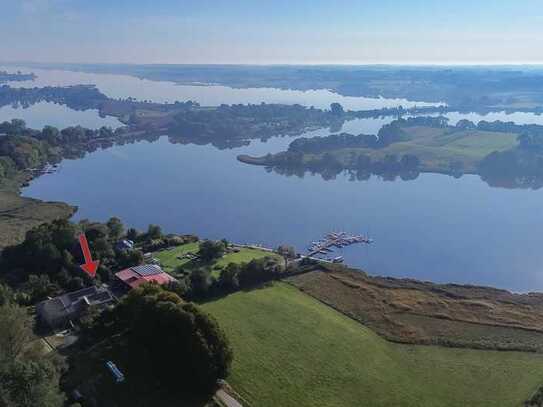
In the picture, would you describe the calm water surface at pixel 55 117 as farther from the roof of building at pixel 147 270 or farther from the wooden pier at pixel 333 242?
the roof of building at pixel 147 270

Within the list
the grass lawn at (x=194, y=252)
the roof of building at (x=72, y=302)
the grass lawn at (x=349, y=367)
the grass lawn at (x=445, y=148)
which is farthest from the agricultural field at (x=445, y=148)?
the roof of building at (x=72, y=302)

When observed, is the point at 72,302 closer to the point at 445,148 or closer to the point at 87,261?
the point at 87,261

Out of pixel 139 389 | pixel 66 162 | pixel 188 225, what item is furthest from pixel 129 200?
pixel 139 389

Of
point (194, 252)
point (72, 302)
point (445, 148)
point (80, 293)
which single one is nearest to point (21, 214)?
point (194, 252)

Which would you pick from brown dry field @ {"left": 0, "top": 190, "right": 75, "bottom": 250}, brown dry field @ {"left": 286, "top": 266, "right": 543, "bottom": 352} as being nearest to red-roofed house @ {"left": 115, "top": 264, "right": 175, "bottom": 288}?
brown dry field @ {"left": 286, "top": 266, "right": 543, "bottom": 352}

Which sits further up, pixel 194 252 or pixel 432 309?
pixel 194 252

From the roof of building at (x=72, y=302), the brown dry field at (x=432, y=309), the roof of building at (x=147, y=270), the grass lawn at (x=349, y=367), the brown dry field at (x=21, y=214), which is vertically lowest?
the brown dry field at (x=21, y=214)
